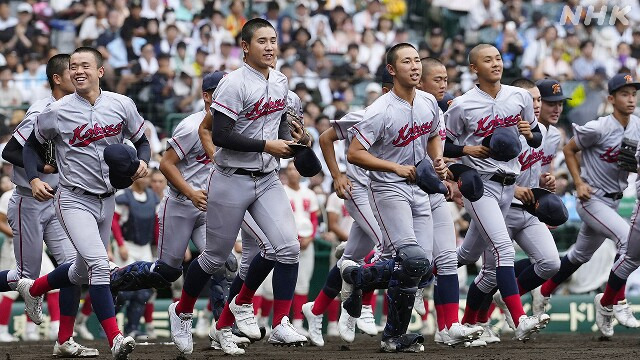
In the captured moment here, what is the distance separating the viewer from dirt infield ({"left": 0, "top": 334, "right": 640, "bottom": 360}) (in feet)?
29.4

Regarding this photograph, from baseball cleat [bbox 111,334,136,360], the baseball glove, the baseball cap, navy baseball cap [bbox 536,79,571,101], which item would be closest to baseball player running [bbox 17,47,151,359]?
baseball cleat [bbox 111,334,136,360]

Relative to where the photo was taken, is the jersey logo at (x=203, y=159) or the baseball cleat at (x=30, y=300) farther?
the jersey logo at (x=203, y=159)

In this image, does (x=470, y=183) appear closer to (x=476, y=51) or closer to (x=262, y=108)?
(x=476, y=51)

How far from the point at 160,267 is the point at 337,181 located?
5.28 feet

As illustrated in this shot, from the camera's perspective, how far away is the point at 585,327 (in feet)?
51.4

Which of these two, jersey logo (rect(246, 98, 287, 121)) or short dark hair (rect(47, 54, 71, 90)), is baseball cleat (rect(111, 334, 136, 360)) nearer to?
jersey logo (rect(246, 98, 287, 121))

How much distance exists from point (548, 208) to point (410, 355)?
7.29 feet

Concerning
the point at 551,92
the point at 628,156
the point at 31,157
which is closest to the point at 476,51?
the point at 551,92

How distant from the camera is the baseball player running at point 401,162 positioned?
8.95 meters

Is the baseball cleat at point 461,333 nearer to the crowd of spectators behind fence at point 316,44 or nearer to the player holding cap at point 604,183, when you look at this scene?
the player holding cap at point 604,183

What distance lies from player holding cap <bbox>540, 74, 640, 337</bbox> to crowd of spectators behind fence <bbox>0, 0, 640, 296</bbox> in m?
3.88

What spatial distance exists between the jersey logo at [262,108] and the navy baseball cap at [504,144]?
1930 millimetres

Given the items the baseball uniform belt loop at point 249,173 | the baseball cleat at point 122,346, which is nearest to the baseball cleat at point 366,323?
the baseball uniform belt loop at point 249,173

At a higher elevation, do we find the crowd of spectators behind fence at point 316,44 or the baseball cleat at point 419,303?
the crowd of spectators behind fence at point 316,44
